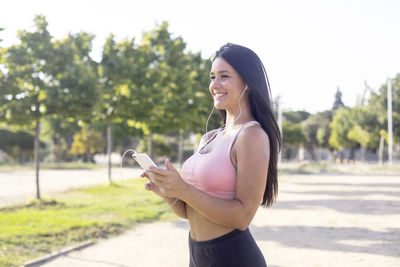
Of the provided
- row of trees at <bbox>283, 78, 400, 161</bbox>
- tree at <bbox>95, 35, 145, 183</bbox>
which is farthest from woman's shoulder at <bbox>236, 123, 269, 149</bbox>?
row of trees at <bbox>283, 78, 400, 161</bbox>

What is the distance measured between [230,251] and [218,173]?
1.20 feet

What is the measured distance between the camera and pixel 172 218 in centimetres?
1102

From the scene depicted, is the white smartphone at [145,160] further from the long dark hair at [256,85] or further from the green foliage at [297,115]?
the green foliage at [297,115]

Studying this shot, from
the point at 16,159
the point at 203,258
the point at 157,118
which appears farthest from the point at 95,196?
the point at 16,159

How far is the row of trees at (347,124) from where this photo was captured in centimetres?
3938

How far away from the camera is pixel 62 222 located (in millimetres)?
9406

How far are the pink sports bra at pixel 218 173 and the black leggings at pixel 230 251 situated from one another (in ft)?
0.72

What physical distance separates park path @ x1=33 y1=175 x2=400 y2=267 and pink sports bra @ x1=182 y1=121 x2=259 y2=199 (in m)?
4.66

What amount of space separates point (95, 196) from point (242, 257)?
44.4 ft

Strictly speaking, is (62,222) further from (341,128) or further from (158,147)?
(341,128)

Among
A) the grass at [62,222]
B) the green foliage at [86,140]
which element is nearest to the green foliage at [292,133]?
the green foliage at [86,140]

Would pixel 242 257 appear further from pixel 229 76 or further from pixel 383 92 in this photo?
pixel 383 92

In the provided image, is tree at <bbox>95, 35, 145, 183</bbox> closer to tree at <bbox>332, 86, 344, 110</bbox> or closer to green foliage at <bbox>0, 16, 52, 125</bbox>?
green foliage at <bbox>0, 16, 52, 125</bbox>

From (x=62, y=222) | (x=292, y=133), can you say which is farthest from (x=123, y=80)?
(x=292, y=133)
